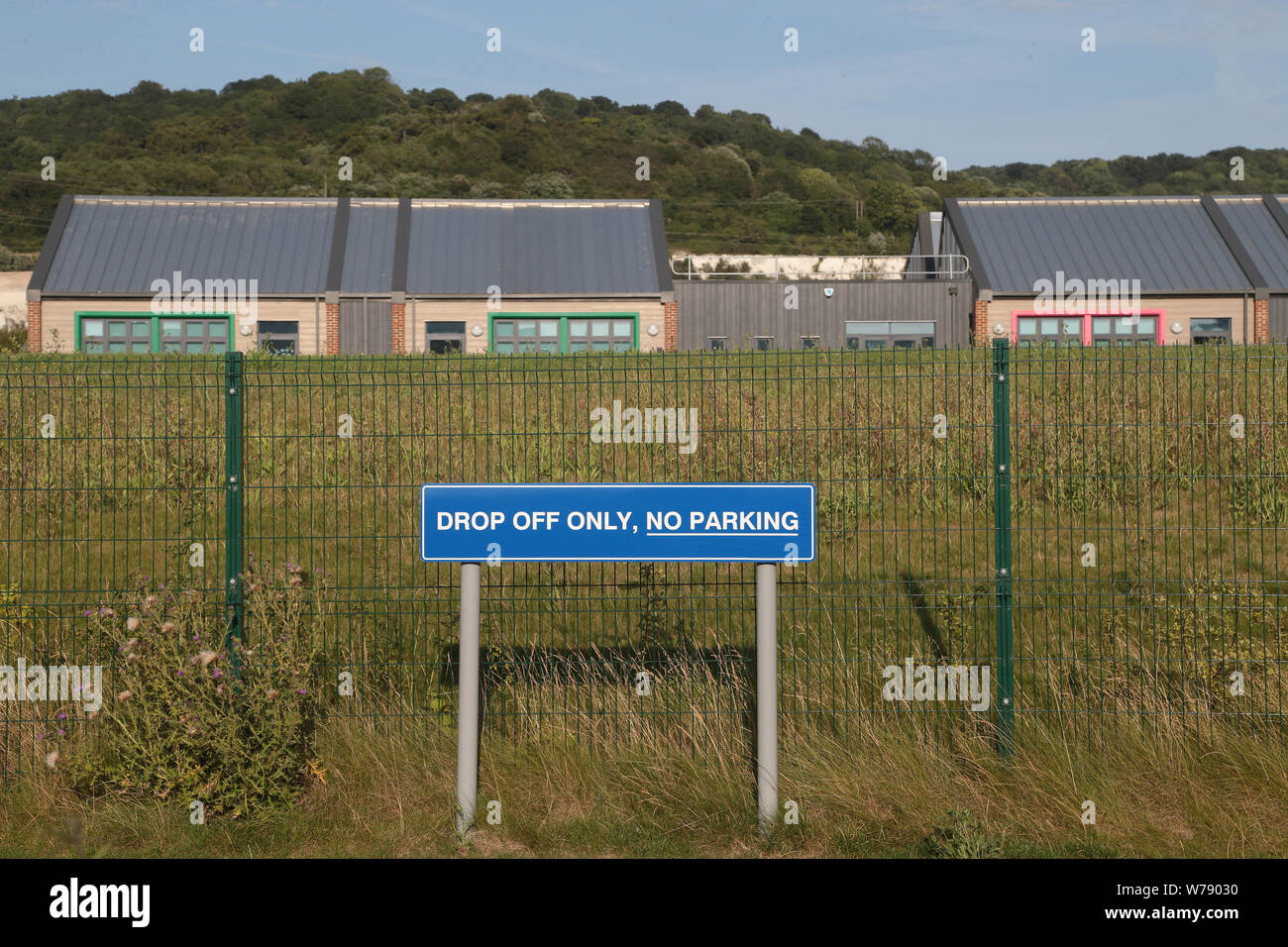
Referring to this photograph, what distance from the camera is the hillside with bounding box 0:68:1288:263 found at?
256ft

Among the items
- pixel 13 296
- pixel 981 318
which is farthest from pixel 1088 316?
pixel 13 296

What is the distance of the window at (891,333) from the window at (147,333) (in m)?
19.2

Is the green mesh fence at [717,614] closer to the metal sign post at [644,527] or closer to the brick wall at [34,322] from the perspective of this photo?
the metal sign post at [644,527]

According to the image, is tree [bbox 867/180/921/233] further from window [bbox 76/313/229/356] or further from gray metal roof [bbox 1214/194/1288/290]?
window [bbox 76/313/229/356]

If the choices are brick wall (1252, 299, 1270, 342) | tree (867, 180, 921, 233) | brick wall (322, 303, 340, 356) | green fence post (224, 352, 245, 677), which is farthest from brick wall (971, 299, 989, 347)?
tree (867, 180, 921, 233)

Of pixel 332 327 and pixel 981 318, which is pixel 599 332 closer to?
A: pixel 332 327

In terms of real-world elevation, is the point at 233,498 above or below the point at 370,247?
below

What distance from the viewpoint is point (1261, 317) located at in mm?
Result: 34094

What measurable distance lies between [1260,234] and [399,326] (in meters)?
27.1

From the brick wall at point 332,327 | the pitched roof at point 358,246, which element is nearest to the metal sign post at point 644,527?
the pitched roof at point 358,246

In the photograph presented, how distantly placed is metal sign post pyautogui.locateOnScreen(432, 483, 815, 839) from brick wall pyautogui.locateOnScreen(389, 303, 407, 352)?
2827cm

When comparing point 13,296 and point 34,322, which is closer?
point 34,322

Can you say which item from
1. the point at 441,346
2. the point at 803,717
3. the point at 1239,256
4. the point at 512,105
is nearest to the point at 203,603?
the point at 803,717

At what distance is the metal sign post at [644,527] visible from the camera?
5.64 metres
